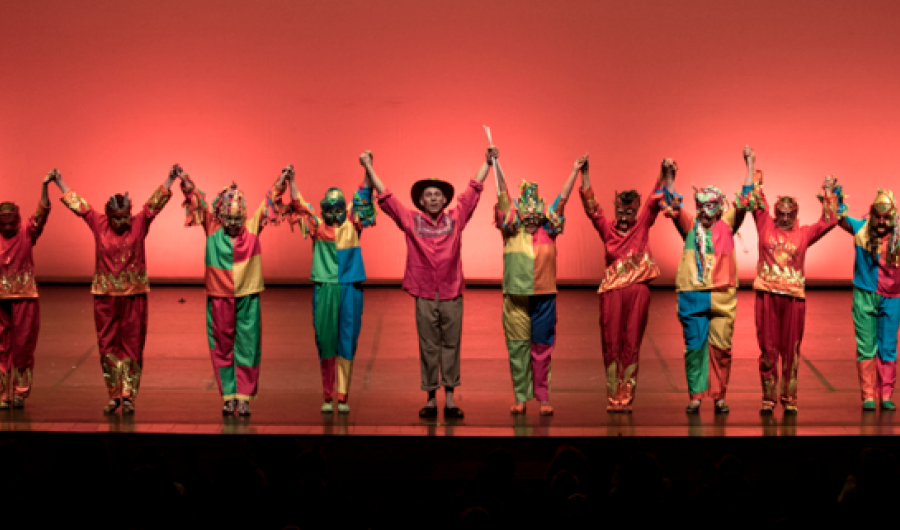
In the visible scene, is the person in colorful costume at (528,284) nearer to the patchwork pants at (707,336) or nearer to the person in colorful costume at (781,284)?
the patchwork pants at (707,336)

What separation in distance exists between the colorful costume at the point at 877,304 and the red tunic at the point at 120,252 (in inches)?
165

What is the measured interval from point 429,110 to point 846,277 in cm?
419

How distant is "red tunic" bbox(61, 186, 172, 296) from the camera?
6.71 meters

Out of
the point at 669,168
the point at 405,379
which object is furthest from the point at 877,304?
the point at 405,379

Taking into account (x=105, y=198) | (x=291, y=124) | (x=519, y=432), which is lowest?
(x=519, y=432)

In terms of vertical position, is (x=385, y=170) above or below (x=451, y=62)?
below

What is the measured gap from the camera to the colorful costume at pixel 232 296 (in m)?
6.59

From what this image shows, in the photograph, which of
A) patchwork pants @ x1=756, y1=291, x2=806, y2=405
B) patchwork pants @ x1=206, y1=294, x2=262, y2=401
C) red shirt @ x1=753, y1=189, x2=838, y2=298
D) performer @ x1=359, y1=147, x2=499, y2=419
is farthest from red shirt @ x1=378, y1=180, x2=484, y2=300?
patchwork pants @ x1=756, y1=291, x2=806, y2=405

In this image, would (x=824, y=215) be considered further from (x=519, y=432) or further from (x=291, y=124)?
(x=291, y=124)

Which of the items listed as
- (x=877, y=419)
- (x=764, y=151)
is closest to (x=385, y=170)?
(x=764, y=151)

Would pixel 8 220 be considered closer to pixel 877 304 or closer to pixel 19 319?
pixel 19 319

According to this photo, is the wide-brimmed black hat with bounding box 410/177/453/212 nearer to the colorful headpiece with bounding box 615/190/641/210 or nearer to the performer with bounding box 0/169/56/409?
the colorful headpiece with bounding box 615/190/641/210

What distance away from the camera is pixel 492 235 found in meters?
10.6

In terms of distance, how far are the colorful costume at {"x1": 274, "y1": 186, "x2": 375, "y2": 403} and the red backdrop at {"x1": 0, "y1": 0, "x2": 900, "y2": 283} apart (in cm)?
376
